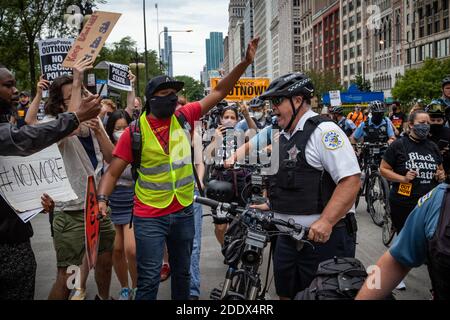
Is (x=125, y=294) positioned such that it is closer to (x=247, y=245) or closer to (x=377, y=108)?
(x=247, y=245)

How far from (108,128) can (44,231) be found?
375cm

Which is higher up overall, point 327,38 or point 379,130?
point 327,38

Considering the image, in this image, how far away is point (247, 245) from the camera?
309 cm

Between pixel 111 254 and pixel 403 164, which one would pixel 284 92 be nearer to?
pixel 111 254

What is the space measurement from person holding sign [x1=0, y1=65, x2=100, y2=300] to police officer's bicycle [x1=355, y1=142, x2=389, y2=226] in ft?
18.5

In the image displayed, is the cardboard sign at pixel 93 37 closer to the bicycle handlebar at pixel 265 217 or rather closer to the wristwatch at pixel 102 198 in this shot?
the wristwatch at pixel 102 198

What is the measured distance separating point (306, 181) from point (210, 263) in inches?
140

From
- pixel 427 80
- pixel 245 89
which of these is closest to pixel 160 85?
pixel 245 89

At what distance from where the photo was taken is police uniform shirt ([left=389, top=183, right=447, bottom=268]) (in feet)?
6.47

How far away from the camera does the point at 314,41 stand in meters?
131

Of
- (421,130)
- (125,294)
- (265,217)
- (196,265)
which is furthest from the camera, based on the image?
(421,130)

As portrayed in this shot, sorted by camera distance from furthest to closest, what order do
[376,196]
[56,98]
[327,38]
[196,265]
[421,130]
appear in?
[327,38] → [376,196] → [421,130] → [196,265] → [56,98]

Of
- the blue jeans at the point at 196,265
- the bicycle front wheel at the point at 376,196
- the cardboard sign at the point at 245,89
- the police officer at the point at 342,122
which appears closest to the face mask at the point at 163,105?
the blue jeans at the point at 196,265

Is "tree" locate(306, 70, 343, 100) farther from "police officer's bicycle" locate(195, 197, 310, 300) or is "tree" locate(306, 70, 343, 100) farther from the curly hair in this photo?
"police officer's bicycle" locate(195, 197, 310, 300)
